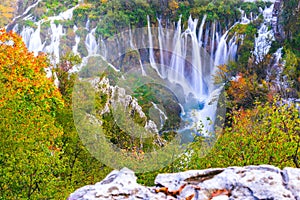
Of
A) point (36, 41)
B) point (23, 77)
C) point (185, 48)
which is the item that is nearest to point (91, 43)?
point (36, 41)

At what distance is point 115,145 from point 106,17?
2636cm

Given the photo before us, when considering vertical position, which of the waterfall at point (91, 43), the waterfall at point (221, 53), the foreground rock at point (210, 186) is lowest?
the waterfall at point (221, 53)

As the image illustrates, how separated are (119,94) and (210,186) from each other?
1648cm

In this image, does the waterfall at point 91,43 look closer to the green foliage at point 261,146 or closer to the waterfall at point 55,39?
the waterfall at point 55,39

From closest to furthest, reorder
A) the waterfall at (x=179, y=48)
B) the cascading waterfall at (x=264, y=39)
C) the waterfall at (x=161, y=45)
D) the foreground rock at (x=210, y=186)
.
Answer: the foreground rock at (x=210, y=186) < the cascading waterfall at (x=264, y=39) < the waterfall at (x=179, y=48) < the waterfall at (x=161, y=45)

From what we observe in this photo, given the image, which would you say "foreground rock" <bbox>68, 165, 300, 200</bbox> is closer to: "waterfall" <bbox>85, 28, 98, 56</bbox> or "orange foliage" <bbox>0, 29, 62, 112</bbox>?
"orange foliage" <bbox>0, 29, 62, 112</bbox>

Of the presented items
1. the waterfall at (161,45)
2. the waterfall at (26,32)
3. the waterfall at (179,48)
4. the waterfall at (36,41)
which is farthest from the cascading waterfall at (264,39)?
the waterfall at (26,32)

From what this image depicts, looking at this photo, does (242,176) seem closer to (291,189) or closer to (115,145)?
(291,189)

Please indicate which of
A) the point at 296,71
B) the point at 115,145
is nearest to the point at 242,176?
the point at 115,145

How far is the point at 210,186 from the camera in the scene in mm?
5660

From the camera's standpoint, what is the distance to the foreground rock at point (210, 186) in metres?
5.37

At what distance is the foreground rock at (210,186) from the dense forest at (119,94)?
5562mm

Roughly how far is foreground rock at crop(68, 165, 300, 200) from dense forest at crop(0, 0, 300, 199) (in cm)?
556

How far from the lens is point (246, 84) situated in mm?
31906
